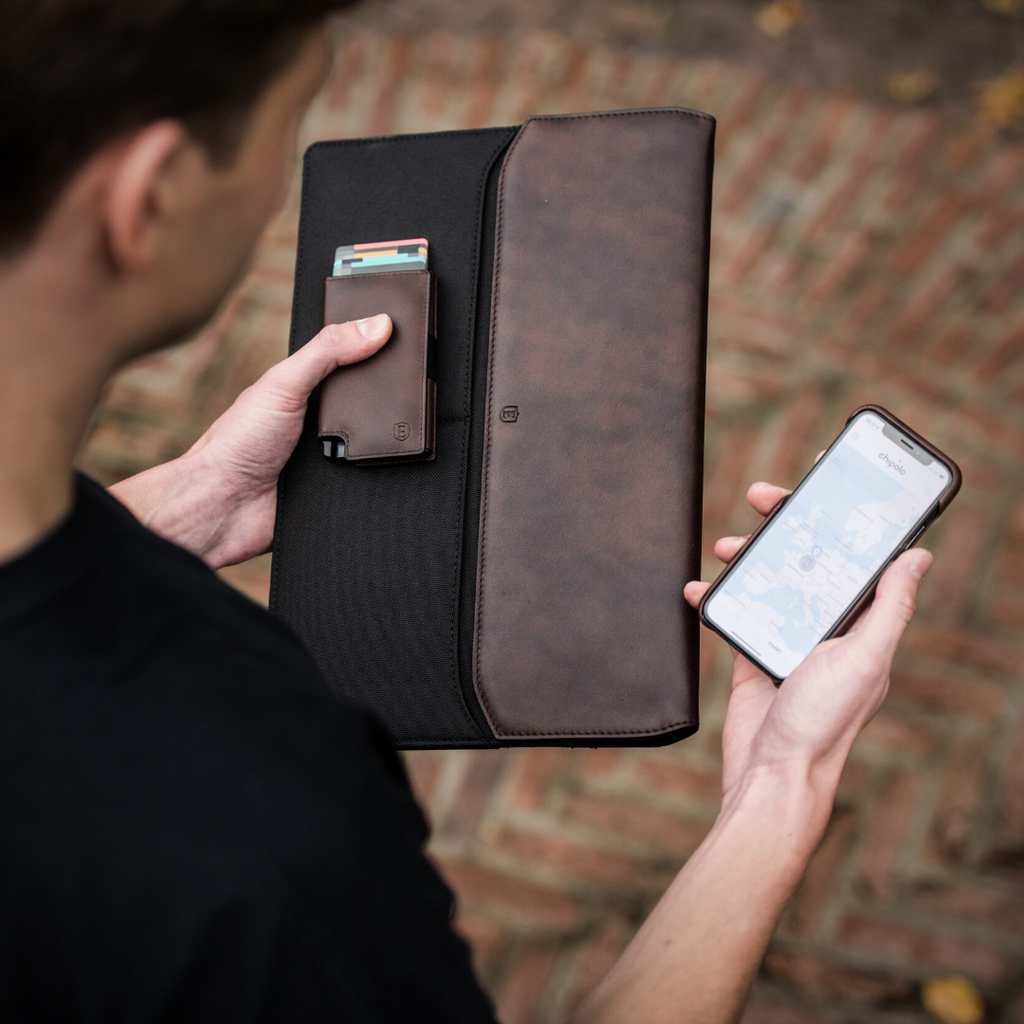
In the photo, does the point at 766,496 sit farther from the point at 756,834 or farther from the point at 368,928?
the point at 368,928

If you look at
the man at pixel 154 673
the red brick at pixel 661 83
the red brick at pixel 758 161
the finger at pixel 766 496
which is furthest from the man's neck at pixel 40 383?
the red brick at pixel 661 83

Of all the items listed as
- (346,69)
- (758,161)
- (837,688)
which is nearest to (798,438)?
(758,161)

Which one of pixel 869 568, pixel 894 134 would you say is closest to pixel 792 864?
pixel 869 568

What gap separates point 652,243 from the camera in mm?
1176

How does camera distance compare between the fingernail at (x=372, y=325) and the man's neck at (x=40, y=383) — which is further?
the fingernail at (x=372, y=325)

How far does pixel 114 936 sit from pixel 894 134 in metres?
2.25

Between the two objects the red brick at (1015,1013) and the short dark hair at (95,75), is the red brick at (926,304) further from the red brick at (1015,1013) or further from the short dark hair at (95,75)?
the short dark hair at (95,75)

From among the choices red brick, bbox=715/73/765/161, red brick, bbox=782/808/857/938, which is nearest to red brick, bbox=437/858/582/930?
red brick, bbox=782/808/857/938

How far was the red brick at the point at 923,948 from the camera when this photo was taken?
154cm

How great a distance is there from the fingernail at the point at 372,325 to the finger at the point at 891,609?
0.69 metres

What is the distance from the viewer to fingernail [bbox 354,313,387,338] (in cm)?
116

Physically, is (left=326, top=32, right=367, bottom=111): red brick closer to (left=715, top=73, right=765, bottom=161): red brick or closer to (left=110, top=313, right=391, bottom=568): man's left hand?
(left=715, top=73, right=765, bottom=161): red brick

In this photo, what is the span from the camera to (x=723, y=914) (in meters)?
0.94

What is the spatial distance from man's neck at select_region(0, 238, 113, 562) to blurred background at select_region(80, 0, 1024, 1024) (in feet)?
4.05
